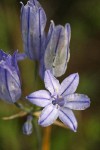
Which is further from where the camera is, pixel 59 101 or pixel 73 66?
pixel 73 66

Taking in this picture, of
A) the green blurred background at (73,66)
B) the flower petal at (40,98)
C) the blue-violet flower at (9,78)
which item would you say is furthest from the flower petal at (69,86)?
the green blurred background at (73,66)

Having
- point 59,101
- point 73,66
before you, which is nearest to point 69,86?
point 59,101

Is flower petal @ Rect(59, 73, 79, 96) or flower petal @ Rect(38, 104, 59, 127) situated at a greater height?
flower petal @ Rect(59, 73, 79, 96)

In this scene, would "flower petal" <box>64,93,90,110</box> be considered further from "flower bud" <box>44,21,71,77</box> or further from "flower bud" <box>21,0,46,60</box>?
"flower bud" <box>21,0,46,60</box>

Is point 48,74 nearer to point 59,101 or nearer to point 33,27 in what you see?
point 59,101

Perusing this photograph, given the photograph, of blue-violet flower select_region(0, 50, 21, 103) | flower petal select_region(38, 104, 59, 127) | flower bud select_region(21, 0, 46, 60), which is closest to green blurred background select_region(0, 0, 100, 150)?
flower bud select_region(21, 0, 46, 60)

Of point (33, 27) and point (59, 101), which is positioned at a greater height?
point (33, 27)
